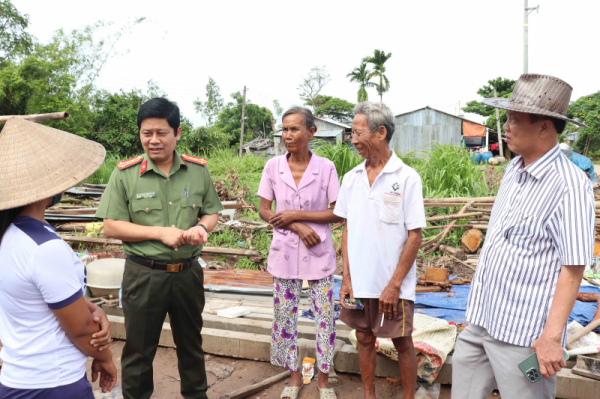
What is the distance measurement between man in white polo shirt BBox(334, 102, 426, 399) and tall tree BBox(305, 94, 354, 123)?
46296 mm

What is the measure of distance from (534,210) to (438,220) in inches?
228

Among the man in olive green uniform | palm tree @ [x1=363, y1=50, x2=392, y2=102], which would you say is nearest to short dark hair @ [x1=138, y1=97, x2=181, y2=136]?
the man in olive green uniform

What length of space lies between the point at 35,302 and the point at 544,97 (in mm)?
2260

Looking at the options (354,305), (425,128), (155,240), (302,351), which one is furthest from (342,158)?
(425,128)

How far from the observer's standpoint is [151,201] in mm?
2787

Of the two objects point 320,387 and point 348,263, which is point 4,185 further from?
point 320,387

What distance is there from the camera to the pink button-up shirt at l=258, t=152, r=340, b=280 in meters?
3.27

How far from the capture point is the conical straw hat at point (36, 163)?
1584 millimetres

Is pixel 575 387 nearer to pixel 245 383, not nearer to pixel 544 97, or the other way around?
pixel 544 97

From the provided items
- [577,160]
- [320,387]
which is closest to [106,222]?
[320,387]

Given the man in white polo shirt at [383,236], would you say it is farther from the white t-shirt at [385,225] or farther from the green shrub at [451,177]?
the green shrub at [451,177]

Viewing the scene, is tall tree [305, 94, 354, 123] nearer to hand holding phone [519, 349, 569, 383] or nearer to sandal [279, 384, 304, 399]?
sandal [279, 384, 304, 399]

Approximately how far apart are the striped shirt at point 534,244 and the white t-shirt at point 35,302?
1845 mm

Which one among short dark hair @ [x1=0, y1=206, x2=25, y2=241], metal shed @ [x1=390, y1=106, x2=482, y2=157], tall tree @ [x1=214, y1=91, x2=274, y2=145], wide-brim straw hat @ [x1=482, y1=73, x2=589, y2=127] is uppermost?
tall tree @ [x1=214, y1=91, x2=274, y2=145]
